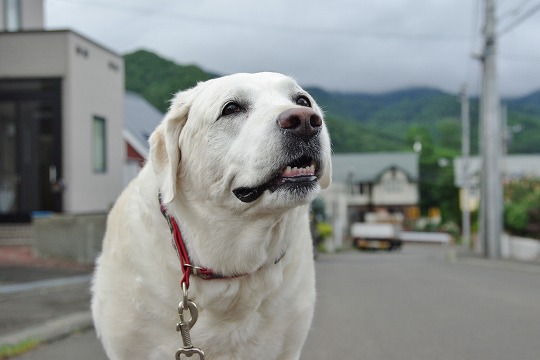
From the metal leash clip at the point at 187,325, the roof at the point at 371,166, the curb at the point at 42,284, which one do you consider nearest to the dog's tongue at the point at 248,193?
the metal leash clip at the point at 187,325

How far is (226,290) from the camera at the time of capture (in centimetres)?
278

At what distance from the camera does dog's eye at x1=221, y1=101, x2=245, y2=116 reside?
2.74 meters

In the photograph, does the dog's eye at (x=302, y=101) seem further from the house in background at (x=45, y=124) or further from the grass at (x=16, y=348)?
the house in background at (x=45, y=124)

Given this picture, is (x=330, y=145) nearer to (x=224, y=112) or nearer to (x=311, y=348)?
(x=224, y=112)

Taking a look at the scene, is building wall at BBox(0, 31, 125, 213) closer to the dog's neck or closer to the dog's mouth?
the dog's neck

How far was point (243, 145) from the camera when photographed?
2605 millimetres

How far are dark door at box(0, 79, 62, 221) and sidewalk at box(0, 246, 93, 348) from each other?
2.32 m

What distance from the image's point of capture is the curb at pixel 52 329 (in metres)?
5.74

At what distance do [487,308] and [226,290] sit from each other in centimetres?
636

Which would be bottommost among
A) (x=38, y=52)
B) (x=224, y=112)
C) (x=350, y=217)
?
(x=350, y=217)

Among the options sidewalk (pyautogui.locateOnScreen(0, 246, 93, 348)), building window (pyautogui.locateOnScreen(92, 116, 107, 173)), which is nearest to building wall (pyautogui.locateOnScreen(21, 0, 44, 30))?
building window (pyautogui.locateOnScreen(92, 116, 107, 173))

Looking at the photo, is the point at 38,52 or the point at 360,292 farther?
the point at 38,52

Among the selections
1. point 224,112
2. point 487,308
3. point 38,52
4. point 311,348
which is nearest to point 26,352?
point 311,348

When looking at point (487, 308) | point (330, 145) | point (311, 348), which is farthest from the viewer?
point (487, 308)
